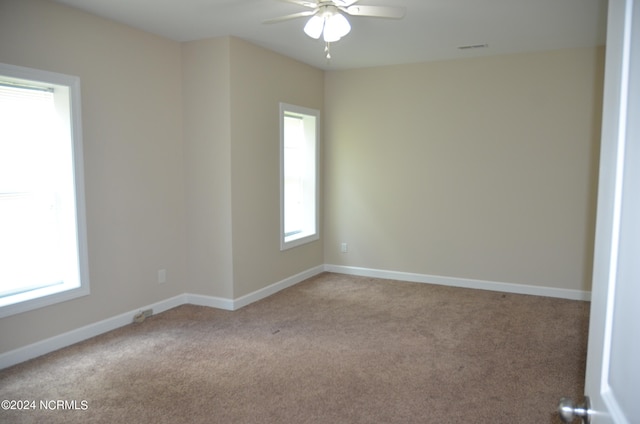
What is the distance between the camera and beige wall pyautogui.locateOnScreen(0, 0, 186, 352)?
321cm

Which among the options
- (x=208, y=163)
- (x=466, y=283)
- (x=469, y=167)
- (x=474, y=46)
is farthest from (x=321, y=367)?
(x=474, y=46)

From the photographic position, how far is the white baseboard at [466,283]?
15.8 ft

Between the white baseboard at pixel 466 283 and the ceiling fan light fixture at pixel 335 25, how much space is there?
336 centimetres

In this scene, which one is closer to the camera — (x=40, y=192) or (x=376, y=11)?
(x=376, y=11)

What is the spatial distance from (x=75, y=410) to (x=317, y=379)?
4.74 feet

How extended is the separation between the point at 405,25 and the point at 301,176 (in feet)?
8.13

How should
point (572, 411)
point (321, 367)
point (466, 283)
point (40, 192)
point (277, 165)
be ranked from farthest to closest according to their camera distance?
point (466, 283), point (277, 165), point (40, 192), point (321, 367), point (572, 411)

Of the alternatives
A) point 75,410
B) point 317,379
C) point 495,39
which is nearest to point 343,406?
point 317,379

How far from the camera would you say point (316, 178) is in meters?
5.75

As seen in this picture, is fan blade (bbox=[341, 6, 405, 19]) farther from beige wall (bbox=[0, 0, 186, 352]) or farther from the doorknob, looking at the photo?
the doorknob

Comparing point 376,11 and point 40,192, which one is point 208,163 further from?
point 376,11

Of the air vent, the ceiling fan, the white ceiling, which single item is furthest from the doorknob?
the air vent

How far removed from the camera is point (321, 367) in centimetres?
318

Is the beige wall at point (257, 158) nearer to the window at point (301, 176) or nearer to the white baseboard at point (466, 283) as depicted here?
the window at point (301, 176)
